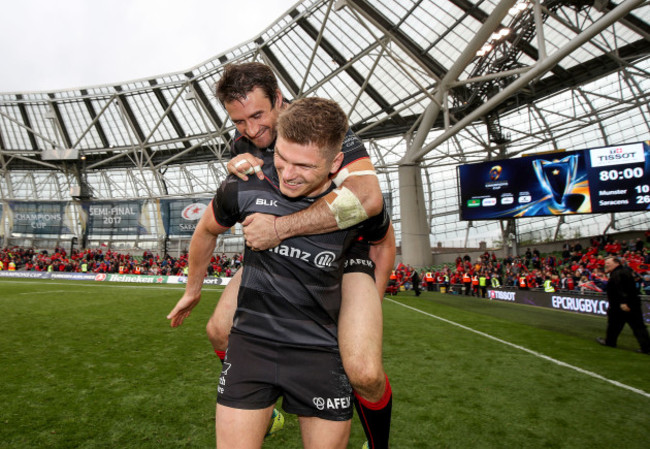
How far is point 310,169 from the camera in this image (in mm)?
2020

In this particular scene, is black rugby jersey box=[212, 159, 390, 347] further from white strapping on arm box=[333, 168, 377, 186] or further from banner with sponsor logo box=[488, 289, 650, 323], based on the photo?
banner with sponsor logo box=[488, 289, 650, 323]

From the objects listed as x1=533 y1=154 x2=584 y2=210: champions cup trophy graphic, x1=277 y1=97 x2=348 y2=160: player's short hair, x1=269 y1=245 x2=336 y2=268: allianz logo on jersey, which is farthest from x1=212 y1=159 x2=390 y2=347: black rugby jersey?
x1=533 y1=154 x2=584 y2=210: champions cup trophy graphic

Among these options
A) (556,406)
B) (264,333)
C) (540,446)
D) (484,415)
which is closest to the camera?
(264,333)

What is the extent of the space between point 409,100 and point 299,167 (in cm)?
3135

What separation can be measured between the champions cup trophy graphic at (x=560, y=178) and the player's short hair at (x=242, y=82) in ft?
76.3

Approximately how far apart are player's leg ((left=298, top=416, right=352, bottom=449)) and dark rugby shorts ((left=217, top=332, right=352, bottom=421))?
0.03 metres

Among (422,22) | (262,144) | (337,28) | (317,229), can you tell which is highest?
(337,28)

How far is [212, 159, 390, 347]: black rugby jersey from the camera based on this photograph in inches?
79.6

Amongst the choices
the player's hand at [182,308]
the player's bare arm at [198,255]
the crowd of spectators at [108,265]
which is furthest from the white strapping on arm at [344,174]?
the crowd of spectators at [108,265]

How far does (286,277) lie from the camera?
2057 millimetres

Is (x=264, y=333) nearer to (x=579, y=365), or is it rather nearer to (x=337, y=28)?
(x=579, y=365)

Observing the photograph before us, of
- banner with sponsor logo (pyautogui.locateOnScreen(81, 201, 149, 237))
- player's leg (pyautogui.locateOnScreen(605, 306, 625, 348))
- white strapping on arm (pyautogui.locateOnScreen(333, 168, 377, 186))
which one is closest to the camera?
white strapping on arm (pyautogui.locateOnScreen(333, 168, 377, 186))

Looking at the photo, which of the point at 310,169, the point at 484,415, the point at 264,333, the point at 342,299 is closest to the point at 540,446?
the point at 484,415

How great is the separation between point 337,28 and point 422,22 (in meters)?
6.25
